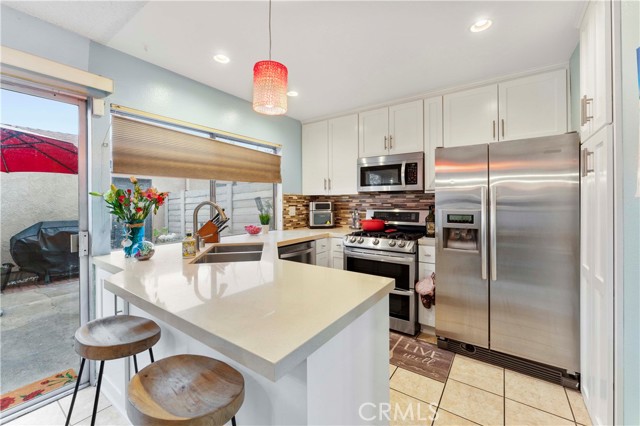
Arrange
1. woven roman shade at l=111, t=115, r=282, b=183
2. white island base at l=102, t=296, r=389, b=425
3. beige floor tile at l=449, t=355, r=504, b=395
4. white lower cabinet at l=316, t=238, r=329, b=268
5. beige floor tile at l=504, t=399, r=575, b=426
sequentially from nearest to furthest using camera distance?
white island base at l=102, t=296, r=389, b=425 → beige floor tile at l=504, t=399, r=575, b=426 → beige floor tile at l=449, t=355, r=504, b=395 → woven roman shade at l=111, t=115, r=282, b=183 → white lower cabinet at l=316, t=238, r=329, b=268

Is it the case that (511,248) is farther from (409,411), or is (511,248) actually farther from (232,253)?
(232,253)

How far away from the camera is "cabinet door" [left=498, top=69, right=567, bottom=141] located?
2318 millimetres

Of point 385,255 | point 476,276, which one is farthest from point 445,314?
point 385,255

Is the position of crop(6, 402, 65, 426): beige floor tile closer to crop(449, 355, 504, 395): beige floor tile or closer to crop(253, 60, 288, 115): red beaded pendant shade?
crop(253, 60, 288, 115): red beaded pendant shade

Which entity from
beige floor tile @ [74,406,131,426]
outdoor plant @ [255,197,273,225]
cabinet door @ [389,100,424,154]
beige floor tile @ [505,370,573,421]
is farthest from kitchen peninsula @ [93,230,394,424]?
cabinet door @ [389,100,424,154]

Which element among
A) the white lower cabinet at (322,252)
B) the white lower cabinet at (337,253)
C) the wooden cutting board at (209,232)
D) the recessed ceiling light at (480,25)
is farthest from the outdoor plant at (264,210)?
the recessed ceiling light at (480,25)

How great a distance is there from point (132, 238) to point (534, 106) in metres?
3.44

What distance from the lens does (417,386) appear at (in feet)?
6.43

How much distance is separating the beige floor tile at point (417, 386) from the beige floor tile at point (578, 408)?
76cm

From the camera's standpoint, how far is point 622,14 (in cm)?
117

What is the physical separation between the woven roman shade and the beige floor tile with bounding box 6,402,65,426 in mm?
1625

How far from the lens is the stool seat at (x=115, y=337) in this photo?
1.11m

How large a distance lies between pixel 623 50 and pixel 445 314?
205 cm

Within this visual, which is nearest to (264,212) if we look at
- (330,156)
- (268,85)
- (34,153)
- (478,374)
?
(330,156)
